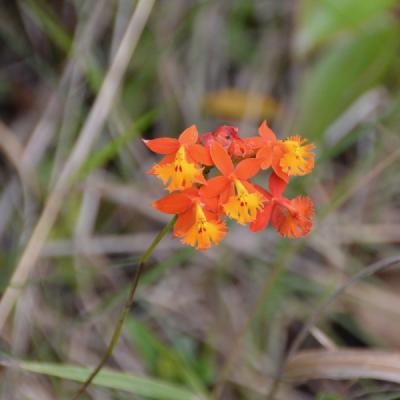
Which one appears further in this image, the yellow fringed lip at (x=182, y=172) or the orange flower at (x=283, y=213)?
the orange flower at (x=283, y=213)

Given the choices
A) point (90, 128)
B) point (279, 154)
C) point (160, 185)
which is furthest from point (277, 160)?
point (160, 185)

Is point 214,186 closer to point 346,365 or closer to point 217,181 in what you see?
point 217,181

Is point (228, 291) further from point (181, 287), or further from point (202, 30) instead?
point (202, 30)

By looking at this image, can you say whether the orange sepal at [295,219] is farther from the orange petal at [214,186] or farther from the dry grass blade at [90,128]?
the dry grass blade at [90,128]

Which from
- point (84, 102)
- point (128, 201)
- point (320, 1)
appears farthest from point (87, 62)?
point (320, 1)

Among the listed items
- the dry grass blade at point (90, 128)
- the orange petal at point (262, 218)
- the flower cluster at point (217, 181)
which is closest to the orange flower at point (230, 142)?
the flower cluster at point (217, 181)

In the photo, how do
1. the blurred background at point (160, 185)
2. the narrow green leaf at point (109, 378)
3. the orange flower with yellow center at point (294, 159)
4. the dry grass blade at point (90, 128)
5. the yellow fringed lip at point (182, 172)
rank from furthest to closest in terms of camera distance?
1. the blurred background at point (160, 185)
2. the dry grass blade at point (90, 128)
3. the narrow green leaf at point (109, 378)
4. the orange flower with yellow center at point (294, 159)
5. the yellow fringed lip at point (182, 172)
